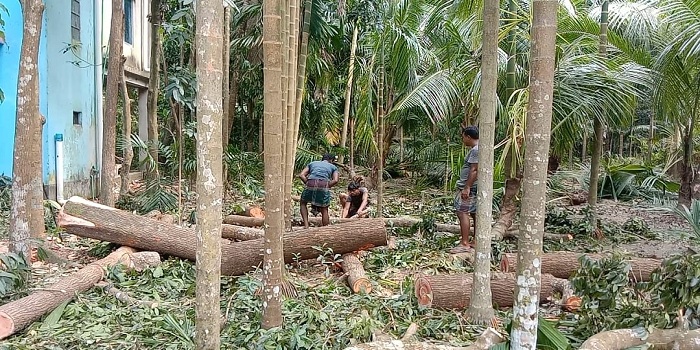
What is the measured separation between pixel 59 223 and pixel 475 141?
483cm

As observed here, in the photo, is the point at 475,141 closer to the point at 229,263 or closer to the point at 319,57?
the point at 229,263

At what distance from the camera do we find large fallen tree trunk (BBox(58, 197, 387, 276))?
19.1 ft

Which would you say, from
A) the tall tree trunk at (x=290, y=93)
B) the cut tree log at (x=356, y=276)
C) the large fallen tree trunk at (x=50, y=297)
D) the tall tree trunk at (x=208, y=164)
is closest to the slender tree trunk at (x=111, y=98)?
the large fallen tree trunk at (x=50, y=297)

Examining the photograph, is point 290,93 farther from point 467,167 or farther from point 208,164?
point 208,164

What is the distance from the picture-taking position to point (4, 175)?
862 cm

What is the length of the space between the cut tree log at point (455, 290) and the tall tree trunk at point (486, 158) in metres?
0.44

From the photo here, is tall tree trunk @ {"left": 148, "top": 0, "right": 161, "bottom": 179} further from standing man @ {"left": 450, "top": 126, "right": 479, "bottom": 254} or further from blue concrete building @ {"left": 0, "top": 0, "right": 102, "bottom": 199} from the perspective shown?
standing man @ {"left": 450, "top": 126, "right": 479, "bottom": 254}

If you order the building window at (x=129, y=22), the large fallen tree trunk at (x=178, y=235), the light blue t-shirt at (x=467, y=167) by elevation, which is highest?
the building window at (x=129, y=22)

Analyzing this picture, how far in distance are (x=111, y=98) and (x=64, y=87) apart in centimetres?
192

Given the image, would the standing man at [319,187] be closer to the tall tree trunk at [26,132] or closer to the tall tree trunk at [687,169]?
the tall tree trunk at [26,132]

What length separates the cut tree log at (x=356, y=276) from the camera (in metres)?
5.18

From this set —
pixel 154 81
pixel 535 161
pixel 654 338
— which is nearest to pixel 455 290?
pixel 654 338

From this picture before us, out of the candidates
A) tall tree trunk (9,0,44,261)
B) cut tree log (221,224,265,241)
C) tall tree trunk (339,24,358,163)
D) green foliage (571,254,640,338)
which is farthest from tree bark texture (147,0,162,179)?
green foliage (571,254,640,338)

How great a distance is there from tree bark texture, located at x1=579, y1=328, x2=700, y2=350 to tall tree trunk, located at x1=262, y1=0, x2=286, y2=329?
84.9 inches
